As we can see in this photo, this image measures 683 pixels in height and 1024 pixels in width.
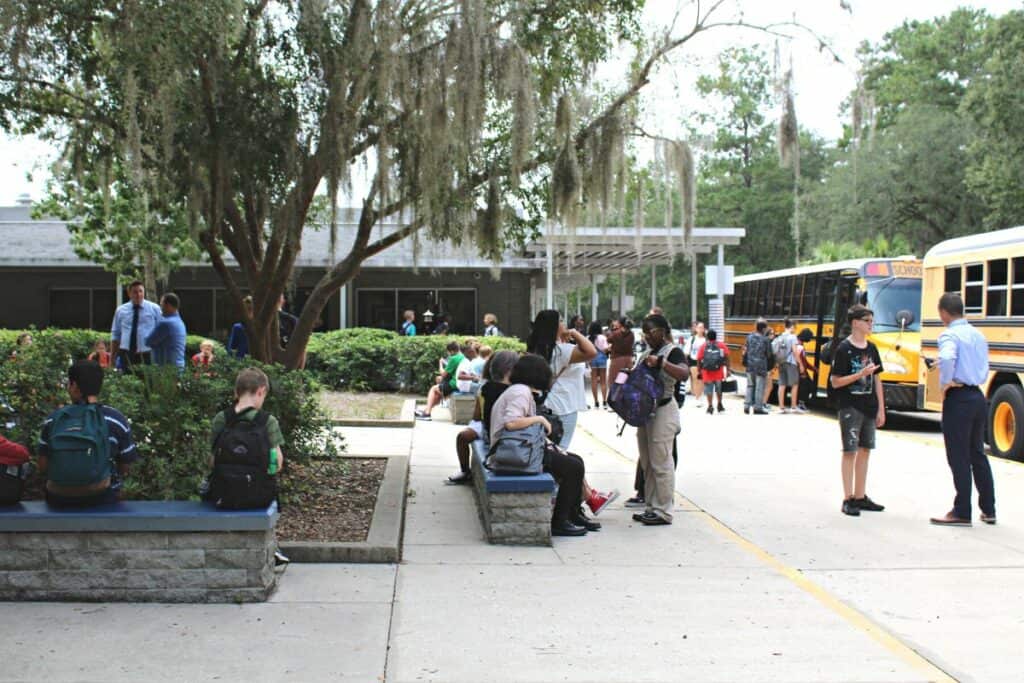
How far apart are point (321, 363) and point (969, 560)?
15541 millimetres

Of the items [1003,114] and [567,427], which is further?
[1003,114]

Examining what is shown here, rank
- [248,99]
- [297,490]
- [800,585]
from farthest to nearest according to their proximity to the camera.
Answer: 1. [248,99]
2. [297,490]
3. [800,585]

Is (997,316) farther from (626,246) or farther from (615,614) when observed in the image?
(626,246)

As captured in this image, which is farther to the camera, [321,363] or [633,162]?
[321,363]

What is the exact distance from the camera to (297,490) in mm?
8344

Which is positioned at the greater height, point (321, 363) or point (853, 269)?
point (853, 269)

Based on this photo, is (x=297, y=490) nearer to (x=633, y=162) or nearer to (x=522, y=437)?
(x=522, y=437)

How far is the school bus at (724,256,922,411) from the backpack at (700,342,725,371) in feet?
7.50

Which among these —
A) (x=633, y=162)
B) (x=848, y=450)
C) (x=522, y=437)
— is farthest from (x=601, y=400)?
(x=522, y=437)

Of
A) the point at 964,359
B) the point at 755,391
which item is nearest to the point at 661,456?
the point at 964,359

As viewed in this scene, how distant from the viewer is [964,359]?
842cm

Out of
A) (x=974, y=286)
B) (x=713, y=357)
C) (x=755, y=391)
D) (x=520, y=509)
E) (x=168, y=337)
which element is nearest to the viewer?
(x=520, y=509)

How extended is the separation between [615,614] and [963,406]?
165 inches

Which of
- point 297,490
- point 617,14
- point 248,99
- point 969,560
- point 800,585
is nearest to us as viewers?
point 800,585
